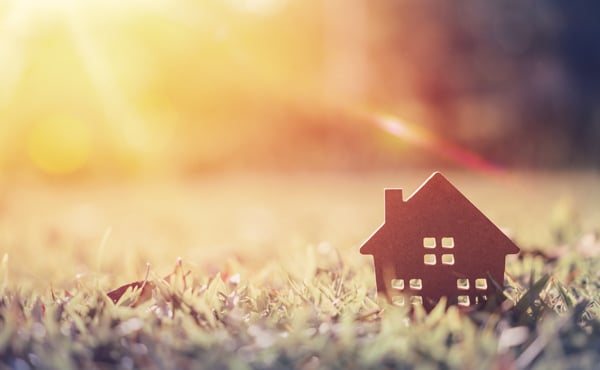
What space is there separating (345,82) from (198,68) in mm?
1601

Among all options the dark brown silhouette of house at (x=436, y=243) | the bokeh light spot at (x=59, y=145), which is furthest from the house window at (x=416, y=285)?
the bokeh light spot at (x=59, y=145)

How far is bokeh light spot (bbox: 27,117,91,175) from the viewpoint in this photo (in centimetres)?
712

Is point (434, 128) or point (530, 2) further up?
point (530, 2)

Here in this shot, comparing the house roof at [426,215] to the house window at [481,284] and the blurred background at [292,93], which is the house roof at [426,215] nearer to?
the house window at [481,284]

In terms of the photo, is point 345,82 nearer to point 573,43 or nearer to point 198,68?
point 198,68

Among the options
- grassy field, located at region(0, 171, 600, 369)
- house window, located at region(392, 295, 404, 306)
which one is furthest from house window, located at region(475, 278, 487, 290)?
house window, located at region(392, 295, 404, 306)

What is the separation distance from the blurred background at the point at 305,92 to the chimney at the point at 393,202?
539 centimetres

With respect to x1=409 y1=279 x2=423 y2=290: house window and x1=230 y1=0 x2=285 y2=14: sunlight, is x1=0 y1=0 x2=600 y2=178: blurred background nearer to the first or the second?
x1=230 y1=0 x2=285 y2=14: sunlight

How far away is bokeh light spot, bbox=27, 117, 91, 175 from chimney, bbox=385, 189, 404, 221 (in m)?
6.10

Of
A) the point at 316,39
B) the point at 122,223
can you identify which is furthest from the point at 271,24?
the point at 122,223

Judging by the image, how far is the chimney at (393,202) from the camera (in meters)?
1.41

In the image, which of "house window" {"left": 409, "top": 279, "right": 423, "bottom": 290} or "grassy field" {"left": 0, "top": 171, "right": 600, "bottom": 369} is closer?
"grassy field" {"left": 0, "top": 171, "right": 600, "bottom": 369}

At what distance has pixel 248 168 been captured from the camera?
7.23 metres

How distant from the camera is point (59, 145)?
7.44m
